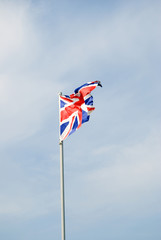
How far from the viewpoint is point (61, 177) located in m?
20.7

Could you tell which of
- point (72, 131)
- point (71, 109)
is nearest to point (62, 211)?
point (72, 131)

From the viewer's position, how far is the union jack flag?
22.6 m

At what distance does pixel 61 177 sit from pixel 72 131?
336 cm

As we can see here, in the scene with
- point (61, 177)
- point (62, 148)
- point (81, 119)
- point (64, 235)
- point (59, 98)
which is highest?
point (59, 98)

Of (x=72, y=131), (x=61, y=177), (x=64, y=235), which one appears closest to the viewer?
(x=64, y=235)

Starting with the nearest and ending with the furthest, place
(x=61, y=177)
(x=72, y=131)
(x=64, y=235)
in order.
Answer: (x=64, y=235)
(x=61, y=177)
(x=72, y=131)

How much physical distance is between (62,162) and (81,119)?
3.40 metres

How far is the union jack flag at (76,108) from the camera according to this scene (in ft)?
74.3

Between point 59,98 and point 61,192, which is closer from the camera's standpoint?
point 61,192

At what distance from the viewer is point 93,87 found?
23438 millimetres

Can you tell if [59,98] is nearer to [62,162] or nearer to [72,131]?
[72,131]

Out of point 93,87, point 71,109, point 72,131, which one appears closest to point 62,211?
point 72,131

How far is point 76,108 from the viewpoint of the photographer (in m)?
23.4

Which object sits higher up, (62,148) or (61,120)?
(61,120)
